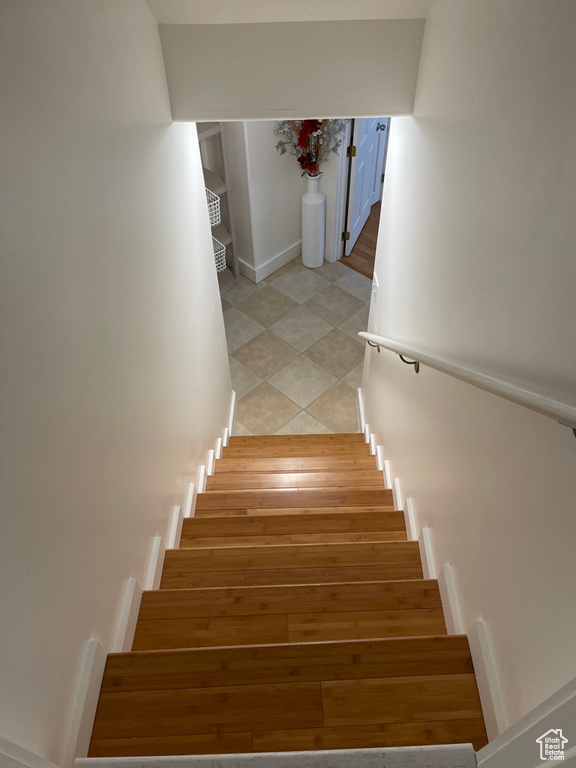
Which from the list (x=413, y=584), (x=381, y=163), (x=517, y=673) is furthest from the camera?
(x=381, y=163)

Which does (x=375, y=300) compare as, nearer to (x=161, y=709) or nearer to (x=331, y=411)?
(x=331, y=411)

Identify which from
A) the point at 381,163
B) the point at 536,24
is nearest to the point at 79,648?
the point at 536,24

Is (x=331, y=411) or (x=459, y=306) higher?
(x=459, y=306)

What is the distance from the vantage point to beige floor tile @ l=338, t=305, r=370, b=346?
591 cm

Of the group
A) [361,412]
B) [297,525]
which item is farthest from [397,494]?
[361,412]

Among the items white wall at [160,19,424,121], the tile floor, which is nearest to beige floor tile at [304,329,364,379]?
the tile floor

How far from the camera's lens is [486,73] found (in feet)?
5.63

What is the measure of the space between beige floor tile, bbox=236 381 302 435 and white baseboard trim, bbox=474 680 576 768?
4009 mm

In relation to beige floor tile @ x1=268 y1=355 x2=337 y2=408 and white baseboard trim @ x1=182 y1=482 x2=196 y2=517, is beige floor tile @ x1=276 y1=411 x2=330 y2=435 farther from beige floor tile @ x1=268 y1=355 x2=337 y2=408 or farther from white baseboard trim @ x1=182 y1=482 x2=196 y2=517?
white baseboard trim @ x1=182 y1=482 x2=196 y2=517

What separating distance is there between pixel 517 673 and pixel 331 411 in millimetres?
3900

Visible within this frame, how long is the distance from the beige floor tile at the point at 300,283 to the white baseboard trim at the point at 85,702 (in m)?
4.77

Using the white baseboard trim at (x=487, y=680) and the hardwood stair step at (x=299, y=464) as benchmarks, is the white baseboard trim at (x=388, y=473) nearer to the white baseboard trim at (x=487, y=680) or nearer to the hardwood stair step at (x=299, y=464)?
the hardwood stair step at (x=299, y=464)

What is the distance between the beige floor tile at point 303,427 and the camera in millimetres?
5234

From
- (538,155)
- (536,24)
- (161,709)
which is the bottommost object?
(161,709)
